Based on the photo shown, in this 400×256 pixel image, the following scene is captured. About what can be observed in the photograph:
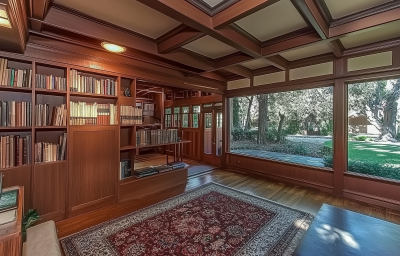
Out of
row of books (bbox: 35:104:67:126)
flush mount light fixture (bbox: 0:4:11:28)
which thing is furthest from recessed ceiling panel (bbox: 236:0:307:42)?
row of books (bbox: 35:104:67:126)

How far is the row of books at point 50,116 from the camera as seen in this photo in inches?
98.1

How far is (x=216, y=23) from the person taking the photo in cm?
219

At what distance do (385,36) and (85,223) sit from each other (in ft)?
17.4

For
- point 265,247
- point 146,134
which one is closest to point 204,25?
point 146,134

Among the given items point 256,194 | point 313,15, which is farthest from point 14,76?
point 256,194

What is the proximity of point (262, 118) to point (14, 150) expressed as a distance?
497cm

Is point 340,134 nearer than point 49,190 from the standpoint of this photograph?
No

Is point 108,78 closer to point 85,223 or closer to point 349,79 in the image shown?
point 85,223

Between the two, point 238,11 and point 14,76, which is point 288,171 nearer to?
point 238,11

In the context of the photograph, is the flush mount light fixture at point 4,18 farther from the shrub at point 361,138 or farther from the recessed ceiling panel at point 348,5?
the shrub at point 361,138

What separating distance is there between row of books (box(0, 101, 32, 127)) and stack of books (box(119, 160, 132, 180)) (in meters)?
1.47

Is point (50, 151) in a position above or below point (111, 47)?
below

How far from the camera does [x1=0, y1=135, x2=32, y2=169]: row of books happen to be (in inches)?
87.4

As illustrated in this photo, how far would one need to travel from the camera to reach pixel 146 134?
372 centimetres
